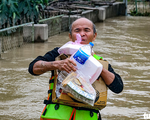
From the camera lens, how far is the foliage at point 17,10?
11.1m

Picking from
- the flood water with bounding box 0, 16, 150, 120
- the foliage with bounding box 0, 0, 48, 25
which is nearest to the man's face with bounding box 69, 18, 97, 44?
the flood water with bounding box 0, 16, 150, 120

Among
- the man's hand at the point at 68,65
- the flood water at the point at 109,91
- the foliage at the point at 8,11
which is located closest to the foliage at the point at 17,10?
the foliage at the point at 8,11

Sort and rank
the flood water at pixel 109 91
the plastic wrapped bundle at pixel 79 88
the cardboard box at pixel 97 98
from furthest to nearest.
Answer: the flood water at pixel 109 91 → the cardboard box at pixel 97 98 → the plastic wrapped bundle at pixel 79 88

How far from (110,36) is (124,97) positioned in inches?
271

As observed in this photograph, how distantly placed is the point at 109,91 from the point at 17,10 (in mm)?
6446

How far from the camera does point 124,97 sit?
19.0ft

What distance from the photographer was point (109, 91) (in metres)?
6.09

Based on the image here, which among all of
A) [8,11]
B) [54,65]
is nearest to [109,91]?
[54,65]

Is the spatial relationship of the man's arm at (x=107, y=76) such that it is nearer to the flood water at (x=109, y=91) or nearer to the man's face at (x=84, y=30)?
the man's face at (x=84, y=30)

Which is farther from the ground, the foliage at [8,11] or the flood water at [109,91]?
the foliage at [8,11]

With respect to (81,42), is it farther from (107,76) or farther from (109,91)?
(109,91)

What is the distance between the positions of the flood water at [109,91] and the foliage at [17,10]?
1.24 m

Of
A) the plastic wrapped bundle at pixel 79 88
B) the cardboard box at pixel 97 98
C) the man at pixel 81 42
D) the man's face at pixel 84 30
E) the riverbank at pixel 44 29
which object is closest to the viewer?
the plastic wrapped bundle at pixel 79 88

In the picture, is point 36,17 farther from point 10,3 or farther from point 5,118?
point 5,118
